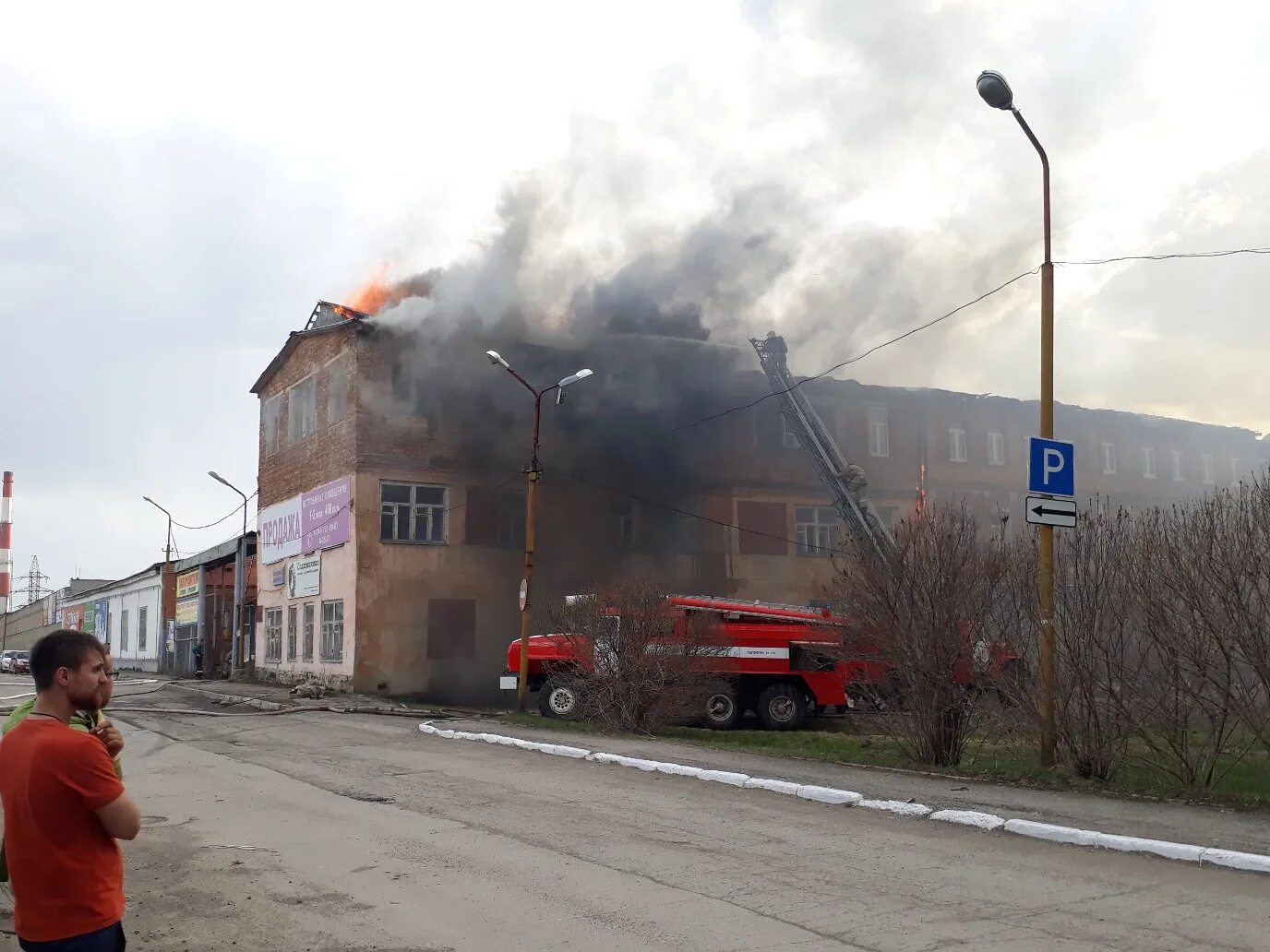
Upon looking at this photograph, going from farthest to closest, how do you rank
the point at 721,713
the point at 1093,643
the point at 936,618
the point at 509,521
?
the point at 509,521, the point at 721,713, the point at 936,618, the point at 1093,643

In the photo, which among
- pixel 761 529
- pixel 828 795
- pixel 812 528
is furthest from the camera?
pixel 812 528

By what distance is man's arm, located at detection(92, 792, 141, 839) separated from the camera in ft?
10.6

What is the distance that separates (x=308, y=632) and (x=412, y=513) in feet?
18.9

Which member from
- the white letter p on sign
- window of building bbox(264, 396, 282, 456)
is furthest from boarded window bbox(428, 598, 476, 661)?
the white letter p on sign

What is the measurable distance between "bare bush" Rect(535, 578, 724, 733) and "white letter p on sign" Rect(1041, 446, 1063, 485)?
7718 millimetres

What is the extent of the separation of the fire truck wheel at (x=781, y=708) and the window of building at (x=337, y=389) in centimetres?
1705

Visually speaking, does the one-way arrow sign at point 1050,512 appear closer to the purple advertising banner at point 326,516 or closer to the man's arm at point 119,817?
the man's arm at point 119,817

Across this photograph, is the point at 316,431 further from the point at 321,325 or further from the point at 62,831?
the point at 62,831

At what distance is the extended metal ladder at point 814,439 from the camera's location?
28375 millimetres

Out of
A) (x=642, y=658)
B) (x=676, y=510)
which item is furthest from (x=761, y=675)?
(x=676, y=510)

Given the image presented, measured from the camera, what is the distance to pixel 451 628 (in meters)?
32.4

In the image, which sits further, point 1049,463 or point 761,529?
point 761,529

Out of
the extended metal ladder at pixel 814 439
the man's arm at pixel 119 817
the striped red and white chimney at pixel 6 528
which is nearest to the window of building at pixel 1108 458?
the extended metal ladder at pixel 814 439

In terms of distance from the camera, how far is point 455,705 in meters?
30.6
